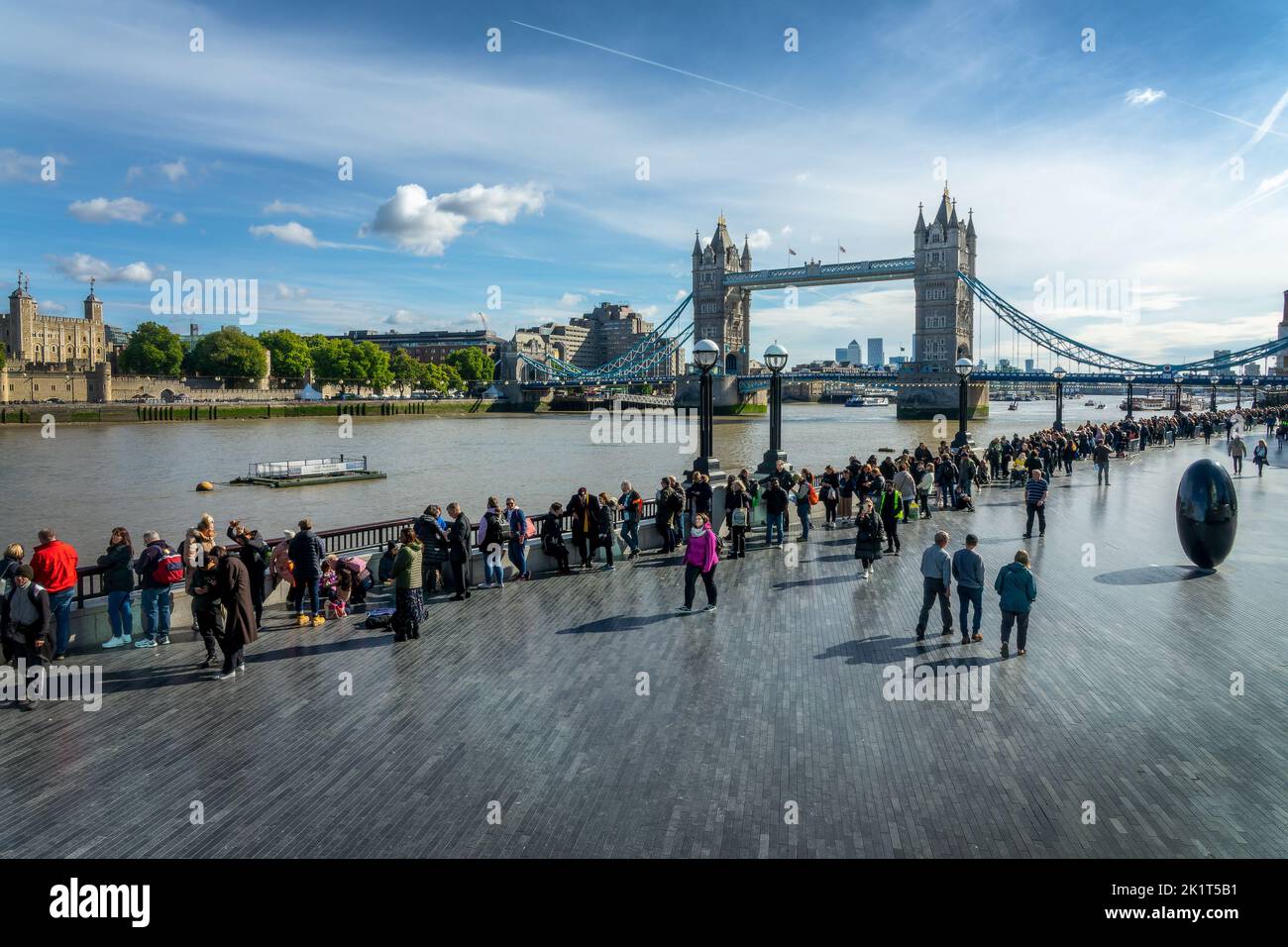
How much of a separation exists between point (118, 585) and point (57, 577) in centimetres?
58

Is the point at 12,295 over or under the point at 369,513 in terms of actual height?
over

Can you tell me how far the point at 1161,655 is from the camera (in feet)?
27.3

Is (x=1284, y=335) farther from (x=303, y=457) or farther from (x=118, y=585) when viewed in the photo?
(x=118, y=585)

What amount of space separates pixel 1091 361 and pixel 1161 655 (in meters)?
85.5

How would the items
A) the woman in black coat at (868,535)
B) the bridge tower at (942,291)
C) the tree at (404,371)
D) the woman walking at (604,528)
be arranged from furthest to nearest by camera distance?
the tree at (404,371) → the bridge tower at (942,291) → the woman walking at (604,528) → the woman in black coat at (868,535)

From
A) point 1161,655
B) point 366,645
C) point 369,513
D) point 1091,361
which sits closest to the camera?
point 1161,655

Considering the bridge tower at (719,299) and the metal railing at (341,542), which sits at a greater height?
the bridge tower at (719,299)

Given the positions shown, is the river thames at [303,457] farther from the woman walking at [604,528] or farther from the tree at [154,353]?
the tree at [154,353]

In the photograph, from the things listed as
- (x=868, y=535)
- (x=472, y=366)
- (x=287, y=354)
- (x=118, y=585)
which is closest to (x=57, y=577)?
(x=118, y=585)

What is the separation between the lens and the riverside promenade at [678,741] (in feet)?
16.8

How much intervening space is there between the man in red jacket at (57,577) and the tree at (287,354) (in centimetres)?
10642

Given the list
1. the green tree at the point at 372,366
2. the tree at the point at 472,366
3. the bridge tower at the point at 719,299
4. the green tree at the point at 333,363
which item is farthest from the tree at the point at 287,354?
the bridge tower at the point at 719,299
